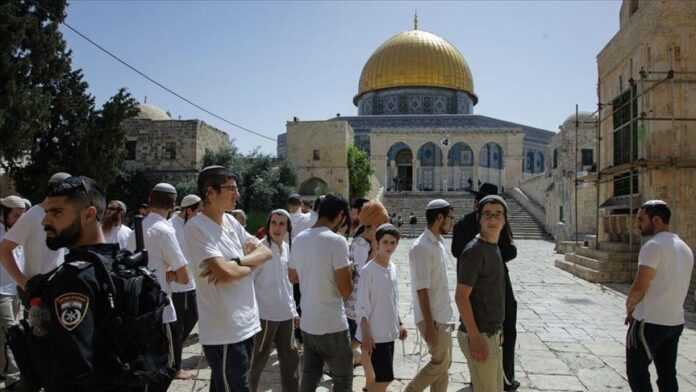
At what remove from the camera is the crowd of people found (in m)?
→ 2.69

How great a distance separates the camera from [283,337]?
11.4ft

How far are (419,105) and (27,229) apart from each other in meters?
36.7

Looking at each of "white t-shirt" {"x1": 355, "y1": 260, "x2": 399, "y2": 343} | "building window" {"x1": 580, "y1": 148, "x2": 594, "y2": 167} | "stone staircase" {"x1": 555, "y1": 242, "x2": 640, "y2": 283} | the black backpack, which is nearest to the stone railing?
"building window" {"x1": 580, "y1": 148, "x2": 594, "y2": 167}

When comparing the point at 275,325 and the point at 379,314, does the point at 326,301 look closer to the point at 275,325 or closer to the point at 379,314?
the point at 379,314

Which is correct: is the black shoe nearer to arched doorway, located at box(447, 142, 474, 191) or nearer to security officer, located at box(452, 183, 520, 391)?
security officer, located at box(452, 183, 520, 391)

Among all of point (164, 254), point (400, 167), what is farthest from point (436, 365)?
point (400, 167)

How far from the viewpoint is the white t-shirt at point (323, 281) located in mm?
3043

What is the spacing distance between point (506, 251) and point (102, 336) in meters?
3.06

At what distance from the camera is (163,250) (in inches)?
145

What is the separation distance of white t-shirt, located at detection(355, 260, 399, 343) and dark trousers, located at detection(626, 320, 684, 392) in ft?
5.19

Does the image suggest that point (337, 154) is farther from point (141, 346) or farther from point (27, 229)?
point (141, 346)

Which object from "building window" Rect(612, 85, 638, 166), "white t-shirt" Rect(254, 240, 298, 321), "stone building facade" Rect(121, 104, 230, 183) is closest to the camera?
"white t-shirt" Rect(254, 240, 298, 321)

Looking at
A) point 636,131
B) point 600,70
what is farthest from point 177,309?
point 600,70

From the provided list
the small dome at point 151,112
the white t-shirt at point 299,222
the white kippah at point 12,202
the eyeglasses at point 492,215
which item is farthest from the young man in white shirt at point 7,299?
the small dome at point 151,112
